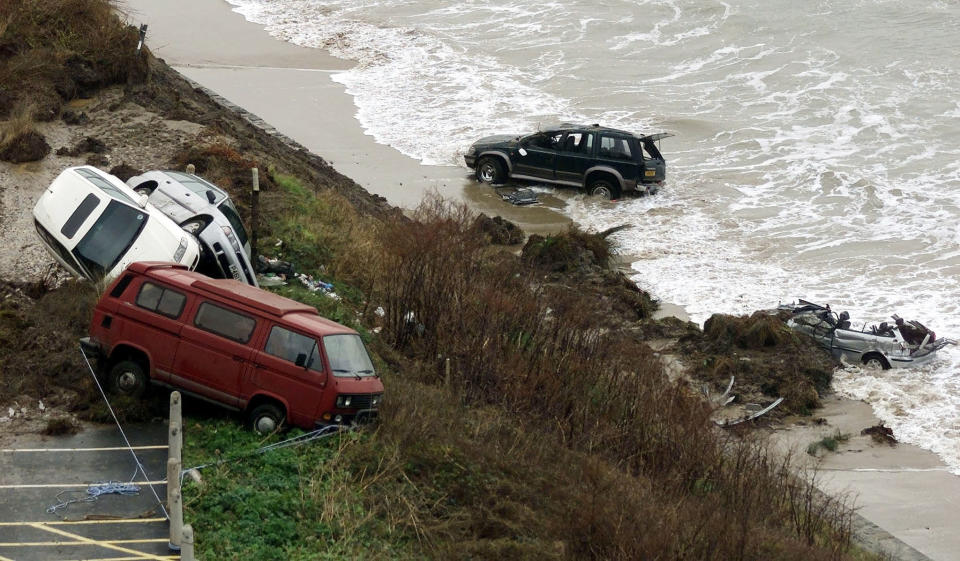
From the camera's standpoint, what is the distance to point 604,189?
27.1 meters

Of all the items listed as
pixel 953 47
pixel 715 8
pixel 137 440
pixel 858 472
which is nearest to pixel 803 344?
pixel 858 472

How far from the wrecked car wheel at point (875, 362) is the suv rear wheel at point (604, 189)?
9.09 m

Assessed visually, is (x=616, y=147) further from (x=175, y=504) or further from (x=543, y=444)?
(x=175, y=504)

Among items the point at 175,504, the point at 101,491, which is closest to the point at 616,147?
the point at 101,491

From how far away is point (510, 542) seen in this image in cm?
998

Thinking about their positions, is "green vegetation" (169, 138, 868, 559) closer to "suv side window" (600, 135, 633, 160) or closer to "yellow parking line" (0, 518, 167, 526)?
"yellow parking line" (0, 518, 167, 526)

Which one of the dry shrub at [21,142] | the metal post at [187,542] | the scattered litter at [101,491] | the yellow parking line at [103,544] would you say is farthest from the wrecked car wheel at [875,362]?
the metal post at [187,542]

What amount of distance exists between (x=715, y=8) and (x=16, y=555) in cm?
4030

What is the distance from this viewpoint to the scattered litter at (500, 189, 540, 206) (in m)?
26.6

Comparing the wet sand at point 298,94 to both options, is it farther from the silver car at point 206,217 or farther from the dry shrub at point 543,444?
the silver car at point 206,217

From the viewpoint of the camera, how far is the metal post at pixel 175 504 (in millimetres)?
8508

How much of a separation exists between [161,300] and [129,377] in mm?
804

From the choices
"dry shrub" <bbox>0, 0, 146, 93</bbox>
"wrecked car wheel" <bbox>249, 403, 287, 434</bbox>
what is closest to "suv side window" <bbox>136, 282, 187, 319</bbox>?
"wrecked car wheel" <bbox>249, 403, 287, 434</bbox>

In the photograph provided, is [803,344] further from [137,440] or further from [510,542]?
[137,440]
